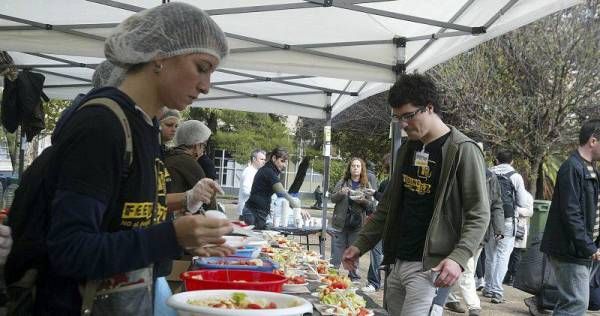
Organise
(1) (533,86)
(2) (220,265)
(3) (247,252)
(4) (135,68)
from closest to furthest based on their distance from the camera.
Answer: (4) (135,68)
(2) (220,265)
(3) (247,252)
(1) (533,86)

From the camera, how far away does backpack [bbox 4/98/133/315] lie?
1478 millimetres

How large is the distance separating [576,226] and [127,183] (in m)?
4.10

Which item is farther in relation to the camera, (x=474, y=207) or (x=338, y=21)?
(x=338, y=21)

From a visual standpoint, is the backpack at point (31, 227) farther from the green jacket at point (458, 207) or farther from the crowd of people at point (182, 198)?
the green jacket at point (458, 207)

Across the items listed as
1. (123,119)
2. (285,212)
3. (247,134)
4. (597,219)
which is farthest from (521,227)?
(247,134)

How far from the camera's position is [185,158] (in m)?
4.91

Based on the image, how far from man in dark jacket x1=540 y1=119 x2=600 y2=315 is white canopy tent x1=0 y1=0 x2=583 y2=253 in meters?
1.10

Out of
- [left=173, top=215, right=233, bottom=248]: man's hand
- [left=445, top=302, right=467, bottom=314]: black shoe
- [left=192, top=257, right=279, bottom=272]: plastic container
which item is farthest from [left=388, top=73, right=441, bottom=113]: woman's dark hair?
[left=445, top=302, right=467, bottom=314]: black shoe

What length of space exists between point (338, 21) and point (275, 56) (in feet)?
2.66

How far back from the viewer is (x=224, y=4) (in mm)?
5758

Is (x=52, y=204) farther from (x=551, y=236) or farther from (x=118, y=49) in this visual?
(x=551, y=236)

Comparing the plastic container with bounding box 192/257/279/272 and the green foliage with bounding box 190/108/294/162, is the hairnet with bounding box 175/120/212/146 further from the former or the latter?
the green foliage with bounding box 190/108/294/162

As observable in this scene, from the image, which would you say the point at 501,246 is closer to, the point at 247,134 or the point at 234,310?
the point at 234,310

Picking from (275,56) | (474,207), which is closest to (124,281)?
(474,207)
